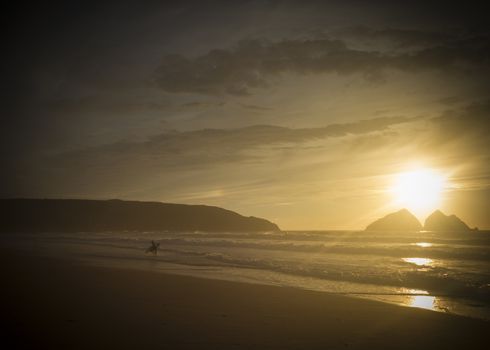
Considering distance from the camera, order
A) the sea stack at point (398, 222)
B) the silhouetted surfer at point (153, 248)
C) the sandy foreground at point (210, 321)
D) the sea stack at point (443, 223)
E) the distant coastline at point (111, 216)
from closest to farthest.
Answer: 1. the sandy foreground at point (210, 321)
2. the silhouetted surfer at point (153, 248)
3. the sea stack at point (443, 223)
4. the distant coastline at point (111, 216)
5. the sea stack at point (398, 222)

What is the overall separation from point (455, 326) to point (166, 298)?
7521mm

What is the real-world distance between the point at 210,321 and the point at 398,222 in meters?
147

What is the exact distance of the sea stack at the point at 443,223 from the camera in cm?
11050

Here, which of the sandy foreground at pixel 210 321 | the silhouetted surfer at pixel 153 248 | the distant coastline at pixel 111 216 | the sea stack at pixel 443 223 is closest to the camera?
the sandy foreground at pixel 210 321

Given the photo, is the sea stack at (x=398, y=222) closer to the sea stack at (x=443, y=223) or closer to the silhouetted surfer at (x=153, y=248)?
the sea stack at (x=443, y=223)

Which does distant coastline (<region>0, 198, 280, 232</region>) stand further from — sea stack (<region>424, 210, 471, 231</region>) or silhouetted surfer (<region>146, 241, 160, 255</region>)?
silhouetted surfer (<region>146, 241, 160, 255</region>)

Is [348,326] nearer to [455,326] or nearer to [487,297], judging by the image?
[455,326]

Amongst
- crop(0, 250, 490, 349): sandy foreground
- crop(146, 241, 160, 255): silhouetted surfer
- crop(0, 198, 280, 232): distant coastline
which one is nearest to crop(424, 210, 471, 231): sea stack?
crop(0, 198, 280, 232): distant coastline

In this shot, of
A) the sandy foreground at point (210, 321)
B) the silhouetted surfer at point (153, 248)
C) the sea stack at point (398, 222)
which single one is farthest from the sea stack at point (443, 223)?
the sandy foreground at point (210, 321)

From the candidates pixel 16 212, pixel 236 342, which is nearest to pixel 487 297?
pixel 236 342

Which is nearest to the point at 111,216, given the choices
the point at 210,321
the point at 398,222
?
the point at 398,222

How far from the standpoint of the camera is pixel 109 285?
42.0 feet

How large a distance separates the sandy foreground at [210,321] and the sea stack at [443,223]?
114502 millimetres

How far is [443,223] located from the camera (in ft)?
390
